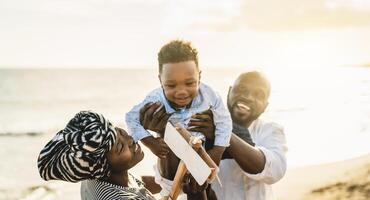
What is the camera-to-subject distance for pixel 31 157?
2030cm

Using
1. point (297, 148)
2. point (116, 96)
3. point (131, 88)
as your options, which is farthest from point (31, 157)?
point (131, 88)

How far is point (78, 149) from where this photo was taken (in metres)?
2.81

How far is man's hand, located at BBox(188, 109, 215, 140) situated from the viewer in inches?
127

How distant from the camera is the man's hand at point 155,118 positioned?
3209mm

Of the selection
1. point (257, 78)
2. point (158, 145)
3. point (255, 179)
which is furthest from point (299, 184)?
point (158, 145)

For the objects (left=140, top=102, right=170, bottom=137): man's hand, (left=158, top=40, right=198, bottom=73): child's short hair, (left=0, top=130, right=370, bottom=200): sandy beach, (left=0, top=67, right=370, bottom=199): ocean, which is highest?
(left=158, top=40, right=198, bottom=73): child's short hair

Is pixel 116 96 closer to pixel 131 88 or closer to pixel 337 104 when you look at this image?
pixel 131 88

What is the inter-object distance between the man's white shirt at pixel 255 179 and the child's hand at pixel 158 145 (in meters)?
0.66

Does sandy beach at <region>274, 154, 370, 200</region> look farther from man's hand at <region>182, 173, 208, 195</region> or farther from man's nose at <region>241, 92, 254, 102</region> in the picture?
man's hand at <region>182, 173, 208, 195</region>

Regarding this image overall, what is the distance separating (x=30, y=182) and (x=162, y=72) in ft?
44.2

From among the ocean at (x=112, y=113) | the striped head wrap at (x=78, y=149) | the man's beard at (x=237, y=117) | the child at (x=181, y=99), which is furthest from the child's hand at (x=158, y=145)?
the ocean at (x=112, y=113)

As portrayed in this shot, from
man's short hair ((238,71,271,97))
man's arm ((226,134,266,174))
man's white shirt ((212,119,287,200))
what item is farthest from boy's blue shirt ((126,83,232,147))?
man's white shirt ((212,119,287,200))

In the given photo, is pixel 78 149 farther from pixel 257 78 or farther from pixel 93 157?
pixel 257 78

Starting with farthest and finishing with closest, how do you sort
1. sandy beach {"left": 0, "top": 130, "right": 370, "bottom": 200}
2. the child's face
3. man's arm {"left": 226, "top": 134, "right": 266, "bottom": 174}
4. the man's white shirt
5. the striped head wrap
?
sandy beach {"left": 0, "top": 130, "right": 370, "bottom": 200} → the man's white shirt → man's arm {"left": 226, "top": 134, "right": 266, "bottom": 174} → the child's face → the striped head wrap
